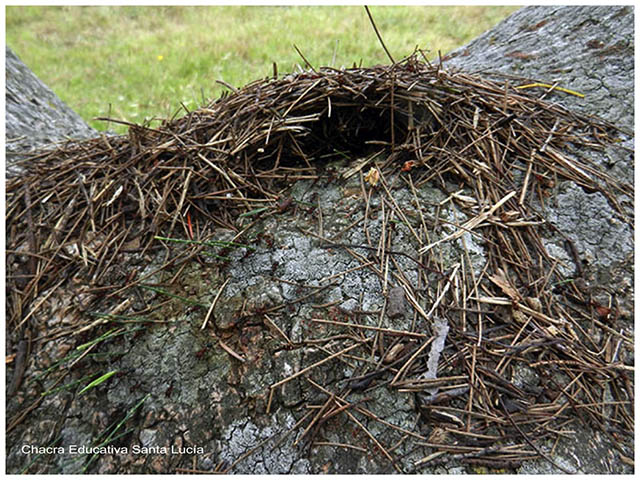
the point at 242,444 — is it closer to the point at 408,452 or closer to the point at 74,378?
the point at 408,452

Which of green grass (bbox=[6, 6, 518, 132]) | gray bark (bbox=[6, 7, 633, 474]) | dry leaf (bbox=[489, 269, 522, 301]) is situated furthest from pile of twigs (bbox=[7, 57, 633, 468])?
green grass (bbox=[6, 6, 518, 132])

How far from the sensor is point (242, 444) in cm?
115

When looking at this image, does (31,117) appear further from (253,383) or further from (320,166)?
(253,383)

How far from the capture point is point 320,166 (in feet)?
5.51

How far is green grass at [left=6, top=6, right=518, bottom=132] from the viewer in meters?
4.95

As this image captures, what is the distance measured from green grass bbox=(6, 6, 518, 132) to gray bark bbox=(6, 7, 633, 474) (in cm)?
327

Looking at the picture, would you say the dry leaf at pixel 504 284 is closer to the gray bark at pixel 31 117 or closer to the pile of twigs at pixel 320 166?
the pile of twigs at pixel 320 166

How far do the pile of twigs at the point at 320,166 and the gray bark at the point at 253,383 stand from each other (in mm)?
112

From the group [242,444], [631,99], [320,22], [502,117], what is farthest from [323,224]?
[320,22]

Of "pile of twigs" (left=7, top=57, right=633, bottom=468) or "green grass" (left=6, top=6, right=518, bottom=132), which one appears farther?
"green grass" (left=6, top=6, right=518, bottom=132)

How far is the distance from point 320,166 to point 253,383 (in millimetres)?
904

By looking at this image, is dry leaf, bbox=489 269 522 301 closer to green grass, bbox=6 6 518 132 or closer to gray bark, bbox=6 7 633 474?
gray bark, bbox=6 7 633 474

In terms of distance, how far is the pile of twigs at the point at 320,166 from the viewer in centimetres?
142

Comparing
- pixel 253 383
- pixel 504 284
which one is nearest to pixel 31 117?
pixel 253 383
